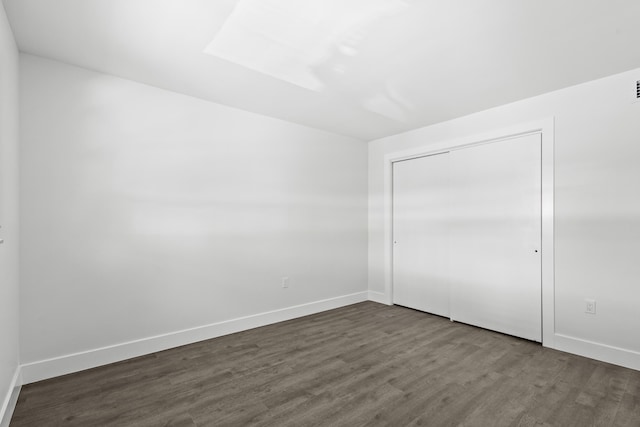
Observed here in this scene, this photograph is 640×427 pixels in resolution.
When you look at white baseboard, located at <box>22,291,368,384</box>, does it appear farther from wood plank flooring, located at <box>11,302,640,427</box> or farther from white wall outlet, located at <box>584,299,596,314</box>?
white wall outlet, located at <box>584,299,596,314</box>

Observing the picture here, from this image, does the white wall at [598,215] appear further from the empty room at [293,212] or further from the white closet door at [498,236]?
the white closet door at [498,236]

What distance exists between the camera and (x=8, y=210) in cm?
192

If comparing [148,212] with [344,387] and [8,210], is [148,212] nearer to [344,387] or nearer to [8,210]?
[8,210]

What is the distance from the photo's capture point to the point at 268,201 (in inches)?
141

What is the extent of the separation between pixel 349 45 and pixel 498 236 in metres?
2.49

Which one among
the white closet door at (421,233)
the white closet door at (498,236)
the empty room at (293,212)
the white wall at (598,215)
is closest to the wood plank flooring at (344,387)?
the empty room at (293,212)

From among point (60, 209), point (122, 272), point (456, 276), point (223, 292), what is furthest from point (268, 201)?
point (456, 276)

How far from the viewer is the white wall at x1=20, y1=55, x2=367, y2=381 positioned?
2.30 m

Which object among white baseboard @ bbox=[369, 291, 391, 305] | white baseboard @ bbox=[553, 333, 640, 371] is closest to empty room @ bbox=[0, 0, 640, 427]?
white baseboard @ bbox=[553, 333, 640, 371]

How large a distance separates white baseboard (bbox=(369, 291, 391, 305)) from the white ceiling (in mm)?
2639

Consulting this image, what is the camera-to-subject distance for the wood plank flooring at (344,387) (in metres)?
1.83

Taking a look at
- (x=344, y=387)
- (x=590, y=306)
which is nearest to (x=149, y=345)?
(x=344, y=387)

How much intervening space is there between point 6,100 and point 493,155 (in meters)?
4.05

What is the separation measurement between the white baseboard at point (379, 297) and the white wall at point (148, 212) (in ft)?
3.22
